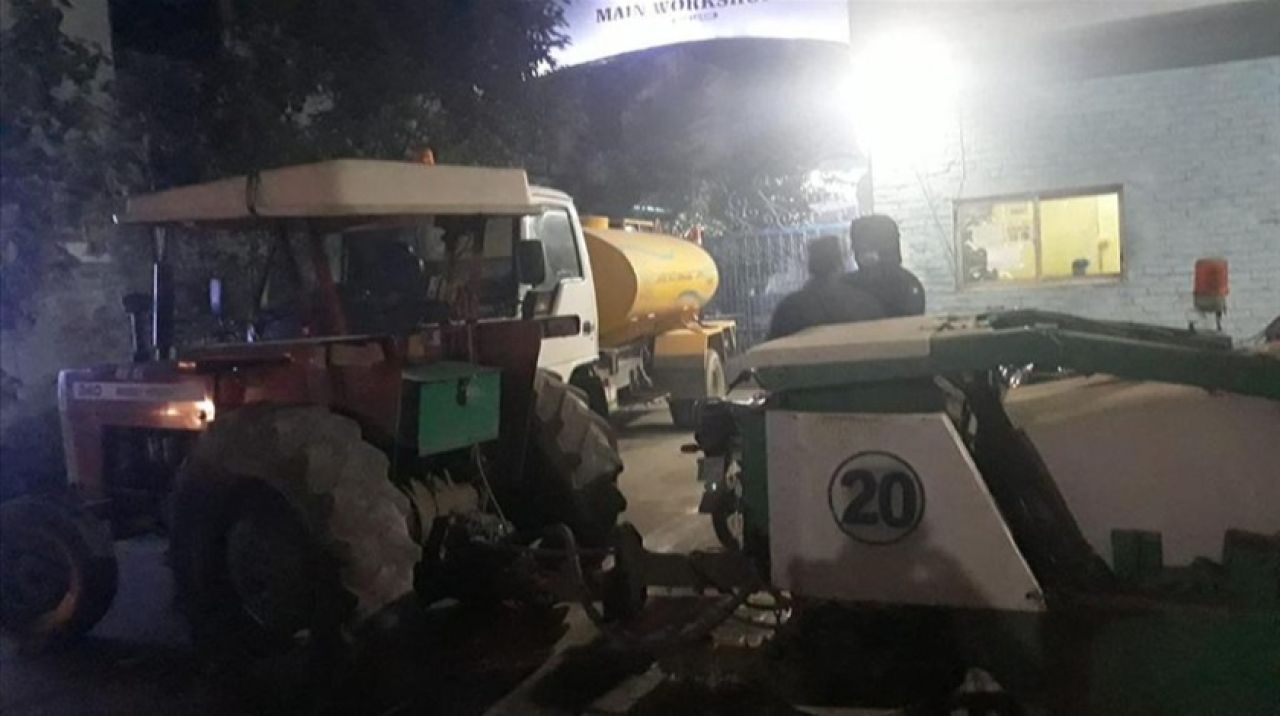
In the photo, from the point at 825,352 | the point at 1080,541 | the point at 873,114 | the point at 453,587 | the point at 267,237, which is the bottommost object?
the point at 453,587

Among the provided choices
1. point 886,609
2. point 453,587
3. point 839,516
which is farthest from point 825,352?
point 453,587

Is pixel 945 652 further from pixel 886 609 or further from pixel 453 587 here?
pixel 453 587

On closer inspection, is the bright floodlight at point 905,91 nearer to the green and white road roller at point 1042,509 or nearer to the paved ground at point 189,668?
the paved ground at point 189,668

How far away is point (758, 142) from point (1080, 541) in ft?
63.9

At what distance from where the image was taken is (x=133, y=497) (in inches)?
270

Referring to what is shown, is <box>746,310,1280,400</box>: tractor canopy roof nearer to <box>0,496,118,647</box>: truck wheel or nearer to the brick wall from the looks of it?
<box>0,496,118,647</box>: truck wheel

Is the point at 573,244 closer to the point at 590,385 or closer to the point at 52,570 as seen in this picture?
the point at 590,385

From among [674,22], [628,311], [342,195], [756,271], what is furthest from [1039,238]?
[756,271]

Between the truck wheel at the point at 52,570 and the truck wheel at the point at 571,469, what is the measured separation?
2.40 metres

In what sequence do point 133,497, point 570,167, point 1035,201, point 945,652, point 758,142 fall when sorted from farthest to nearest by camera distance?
point 758,142
point 570,167
point 1035,201
point 133,497
point 945,652

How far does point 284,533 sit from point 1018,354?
340 centimetres

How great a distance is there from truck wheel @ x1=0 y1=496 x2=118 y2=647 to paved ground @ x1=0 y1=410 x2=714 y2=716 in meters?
0.16

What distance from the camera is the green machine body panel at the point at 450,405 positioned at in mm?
5691

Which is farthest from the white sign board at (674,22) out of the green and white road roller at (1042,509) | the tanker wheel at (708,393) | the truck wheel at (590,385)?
the green and white road roller at (1042,509)
